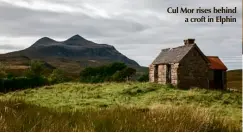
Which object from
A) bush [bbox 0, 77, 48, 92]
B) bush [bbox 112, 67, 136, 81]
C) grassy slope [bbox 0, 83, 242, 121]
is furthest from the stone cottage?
bush [bbox 112, 67, 136, 81]

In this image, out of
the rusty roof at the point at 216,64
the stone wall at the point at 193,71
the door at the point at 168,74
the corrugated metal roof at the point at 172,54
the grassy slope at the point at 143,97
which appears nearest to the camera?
the grassy slope at the point at 143,97

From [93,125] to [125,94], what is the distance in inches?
951

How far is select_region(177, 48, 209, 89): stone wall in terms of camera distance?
126 ft

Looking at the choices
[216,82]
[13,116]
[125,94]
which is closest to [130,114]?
[13,116]

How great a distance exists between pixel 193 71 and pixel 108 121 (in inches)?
1314

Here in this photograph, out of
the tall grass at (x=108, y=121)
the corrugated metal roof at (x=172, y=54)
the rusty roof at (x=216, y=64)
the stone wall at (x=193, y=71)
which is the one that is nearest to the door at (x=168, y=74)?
the corrugated metal roof at (x=172, y=54)

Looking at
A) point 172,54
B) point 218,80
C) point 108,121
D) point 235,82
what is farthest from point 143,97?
point 235,82

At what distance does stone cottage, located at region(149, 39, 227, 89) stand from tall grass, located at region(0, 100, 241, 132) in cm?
3030

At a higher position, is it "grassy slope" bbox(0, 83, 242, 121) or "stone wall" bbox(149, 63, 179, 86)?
"stone wall" bbox(149, 63, 179, 86)

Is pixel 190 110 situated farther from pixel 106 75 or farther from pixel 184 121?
pixel 106 75

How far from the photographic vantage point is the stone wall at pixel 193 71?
1513 inches

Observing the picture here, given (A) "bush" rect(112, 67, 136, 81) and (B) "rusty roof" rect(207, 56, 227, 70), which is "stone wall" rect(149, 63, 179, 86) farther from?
(A) "bush" rect(112, 67, 136, 81)

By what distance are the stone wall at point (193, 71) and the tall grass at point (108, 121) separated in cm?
3022

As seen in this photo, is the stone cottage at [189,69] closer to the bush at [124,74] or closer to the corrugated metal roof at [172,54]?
the corrugated metal roof at [172,54]
